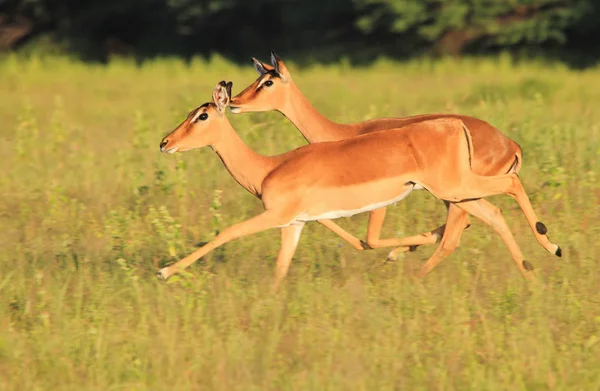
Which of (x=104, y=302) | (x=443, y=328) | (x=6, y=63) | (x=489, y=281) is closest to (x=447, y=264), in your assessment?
(x=489, y=281)

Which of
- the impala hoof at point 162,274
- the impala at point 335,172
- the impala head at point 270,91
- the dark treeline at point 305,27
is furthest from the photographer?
the dark treeline at point 305,27

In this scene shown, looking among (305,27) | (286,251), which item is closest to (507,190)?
(286,251)

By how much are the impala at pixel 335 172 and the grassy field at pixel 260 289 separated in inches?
14.1

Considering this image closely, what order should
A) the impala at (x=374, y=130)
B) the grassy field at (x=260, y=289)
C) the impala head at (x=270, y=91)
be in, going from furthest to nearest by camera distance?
1. the impala head at (x=270, y=91)
2. the impala at (x=374, y=130)
3. the grassy field at (x=260, y=289)

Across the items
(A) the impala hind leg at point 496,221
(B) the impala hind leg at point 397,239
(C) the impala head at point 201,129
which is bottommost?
(B) the impala hind leg at point 397,239

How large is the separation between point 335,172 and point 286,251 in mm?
559

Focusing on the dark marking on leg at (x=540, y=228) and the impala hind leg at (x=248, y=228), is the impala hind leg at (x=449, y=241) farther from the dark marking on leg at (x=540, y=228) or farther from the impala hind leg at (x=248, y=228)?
the impala hind leg at (x=248, y=228)

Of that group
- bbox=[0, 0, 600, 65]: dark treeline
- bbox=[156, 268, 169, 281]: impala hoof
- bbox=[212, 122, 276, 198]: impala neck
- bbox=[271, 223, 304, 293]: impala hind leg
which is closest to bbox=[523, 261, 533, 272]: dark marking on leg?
bbox=[271, 223, 304, 293]: impala hind leg

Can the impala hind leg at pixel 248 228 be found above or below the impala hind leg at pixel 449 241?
above

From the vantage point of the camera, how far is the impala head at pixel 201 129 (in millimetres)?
6695

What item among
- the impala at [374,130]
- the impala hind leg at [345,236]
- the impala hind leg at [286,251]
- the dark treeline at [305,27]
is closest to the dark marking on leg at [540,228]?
the impala at [374,130]

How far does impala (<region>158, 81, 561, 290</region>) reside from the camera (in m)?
6.46

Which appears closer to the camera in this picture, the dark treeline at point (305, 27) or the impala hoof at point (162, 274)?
the impala hoof at point (162, 274)

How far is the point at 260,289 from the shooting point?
6496 millimetres
